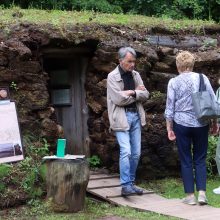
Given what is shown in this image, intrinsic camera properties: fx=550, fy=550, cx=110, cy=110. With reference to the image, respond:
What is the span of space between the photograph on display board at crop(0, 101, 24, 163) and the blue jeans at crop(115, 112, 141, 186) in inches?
59.9

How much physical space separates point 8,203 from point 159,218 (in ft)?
6.94

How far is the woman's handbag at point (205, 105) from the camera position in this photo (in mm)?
7297

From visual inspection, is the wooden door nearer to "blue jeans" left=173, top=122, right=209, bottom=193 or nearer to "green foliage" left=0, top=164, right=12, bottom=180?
"green foliage" left=0, top=164, right=12, bottom=180

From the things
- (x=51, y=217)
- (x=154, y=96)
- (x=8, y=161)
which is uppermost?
(x=154, y=96)

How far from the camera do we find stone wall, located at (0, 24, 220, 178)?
874cm

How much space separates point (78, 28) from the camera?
9.52m

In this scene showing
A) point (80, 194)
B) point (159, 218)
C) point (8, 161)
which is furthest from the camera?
point (8, 161)

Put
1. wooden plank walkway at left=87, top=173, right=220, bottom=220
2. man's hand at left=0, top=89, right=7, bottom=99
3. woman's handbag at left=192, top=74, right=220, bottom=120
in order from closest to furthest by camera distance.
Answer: wooden plank walkway at left=87, top=173, right=220, bottom=220 < woman's handbag at left=192, top=74, right=220, bottom=120 < man's hand at left=0, top=89, right=7, bottom=99

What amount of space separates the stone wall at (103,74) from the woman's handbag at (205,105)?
2.12 metres

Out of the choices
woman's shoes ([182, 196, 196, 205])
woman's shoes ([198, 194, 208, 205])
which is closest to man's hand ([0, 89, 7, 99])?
woman's shoes ([182, 196, 196, 205])

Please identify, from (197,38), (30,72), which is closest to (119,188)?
(30,72)

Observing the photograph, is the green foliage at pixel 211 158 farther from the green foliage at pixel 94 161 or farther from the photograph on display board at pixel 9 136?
the photograph on display board at pixel 9 136

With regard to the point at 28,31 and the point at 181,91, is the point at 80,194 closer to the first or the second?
the point at 181,91

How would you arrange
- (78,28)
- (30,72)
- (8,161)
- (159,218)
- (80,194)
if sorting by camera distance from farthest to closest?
(78,28), (30,72), (8,161), (80,194), (159,218)
